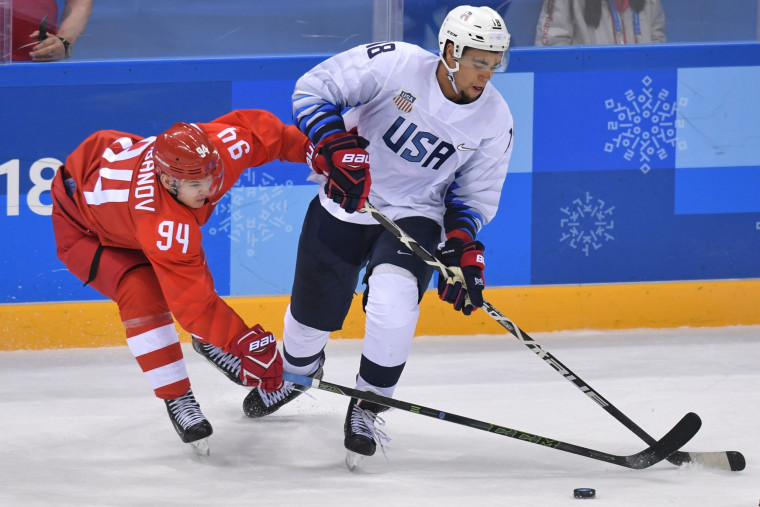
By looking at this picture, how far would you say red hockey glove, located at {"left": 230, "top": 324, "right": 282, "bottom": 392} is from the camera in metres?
2.65

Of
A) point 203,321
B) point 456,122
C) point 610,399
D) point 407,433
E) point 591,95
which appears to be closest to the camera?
point 203,321

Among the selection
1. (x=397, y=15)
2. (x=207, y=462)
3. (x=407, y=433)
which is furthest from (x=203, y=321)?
(x=397, y=15)

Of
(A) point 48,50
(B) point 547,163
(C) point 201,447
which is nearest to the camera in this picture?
(C) point 201,447

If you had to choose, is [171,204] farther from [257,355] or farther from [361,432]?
[361,432]

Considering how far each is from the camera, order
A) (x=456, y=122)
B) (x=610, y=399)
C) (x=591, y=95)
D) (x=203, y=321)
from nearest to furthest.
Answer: (x=203, y=321) < (x=456, y=122) < (x=610, y=399) < (x=591, y=95)

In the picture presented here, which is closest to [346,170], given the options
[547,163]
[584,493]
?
[584,493]

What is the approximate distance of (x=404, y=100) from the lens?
9.39 ft

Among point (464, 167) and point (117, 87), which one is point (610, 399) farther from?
point (117, 87)

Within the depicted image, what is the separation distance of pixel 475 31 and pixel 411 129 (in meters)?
0.32

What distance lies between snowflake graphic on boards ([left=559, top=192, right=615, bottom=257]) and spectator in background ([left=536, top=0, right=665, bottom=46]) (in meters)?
0.61

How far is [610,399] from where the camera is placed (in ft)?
11.4

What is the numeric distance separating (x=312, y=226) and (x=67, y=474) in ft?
2.98

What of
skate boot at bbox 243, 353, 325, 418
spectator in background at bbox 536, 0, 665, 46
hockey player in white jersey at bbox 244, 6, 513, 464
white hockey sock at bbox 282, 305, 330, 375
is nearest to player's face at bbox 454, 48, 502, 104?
hockey player in white jersey at bbox 244, 6, 513, 464

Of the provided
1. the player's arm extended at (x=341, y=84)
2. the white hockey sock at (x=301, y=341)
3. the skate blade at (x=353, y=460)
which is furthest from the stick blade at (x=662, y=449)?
the player's arm extended at (x=341, y=84)
